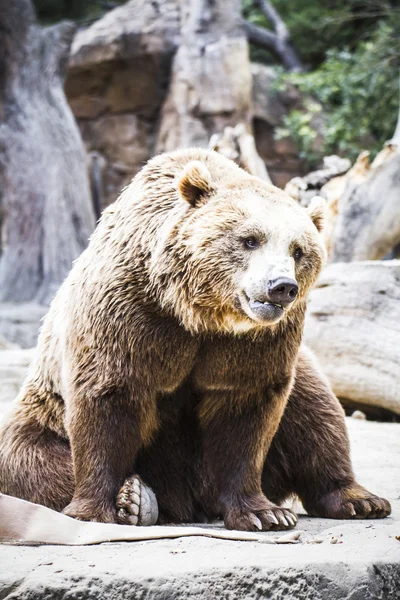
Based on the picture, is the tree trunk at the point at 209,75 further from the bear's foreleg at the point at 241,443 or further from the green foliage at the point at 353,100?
the bear's foreleg at the point at 241,443

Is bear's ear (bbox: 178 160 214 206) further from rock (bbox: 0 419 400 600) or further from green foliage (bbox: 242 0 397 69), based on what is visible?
green foliage (bbox: 242 0 397 69)

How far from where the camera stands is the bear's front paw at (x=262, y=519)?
3.46 meters

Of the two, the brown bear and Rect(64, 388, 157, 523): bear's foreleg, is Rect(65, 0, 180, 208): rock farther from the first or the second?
Rect(64, 388, 157, 523): bear's foreleg

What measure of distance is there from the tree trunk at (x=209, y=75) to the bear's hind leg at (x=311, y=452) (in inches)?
431

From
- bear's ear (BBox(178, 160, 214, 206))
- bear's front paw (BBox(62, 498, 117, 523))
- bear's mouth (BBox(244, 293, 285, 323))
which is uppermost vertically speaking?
bear's ear (BBox(178, 160, 214, 206))

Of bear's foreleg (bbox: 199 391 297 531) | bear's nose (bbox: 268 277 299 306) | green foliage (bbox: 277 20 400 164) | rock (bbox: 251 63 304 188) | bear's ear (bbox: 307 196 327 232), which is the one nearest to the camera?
bear's nose (bbox: 268 277 299 306)

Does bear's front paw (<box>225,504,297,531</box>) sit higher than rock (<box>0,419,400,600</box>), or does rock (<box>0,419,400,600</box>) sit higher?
rock (<box>0,419,400,600</box>)

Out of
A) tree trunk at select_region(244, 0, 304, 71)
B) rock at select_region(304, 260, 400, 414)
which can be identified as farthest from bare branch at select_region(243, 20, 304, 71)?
rock at select_region(304, 260, 400, 414)

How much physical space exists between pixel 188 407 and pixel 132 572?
3.90ft

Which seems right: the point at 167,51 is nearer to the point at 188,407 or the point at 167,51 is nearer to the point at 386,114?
the point at 386,114

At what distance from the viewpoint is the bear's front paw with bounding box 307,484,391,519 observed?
371 centimetres

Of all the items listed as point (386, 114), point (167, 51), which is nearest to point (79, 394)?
point (386, 114)

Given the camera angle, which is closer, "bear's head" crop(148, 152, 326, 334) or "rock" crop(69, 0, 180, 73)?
"bear's head" crop(148, 152, 326, 334)

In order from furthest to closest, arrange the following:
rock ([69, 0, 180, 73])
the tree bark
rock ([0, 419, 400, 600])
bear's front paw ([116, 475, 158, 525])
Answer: rock ([69, 0, 180, 73]) < the tree bark < bear's front paw ([116, 475, 158, 525]) < rock ([0, 419, 400, 600])
